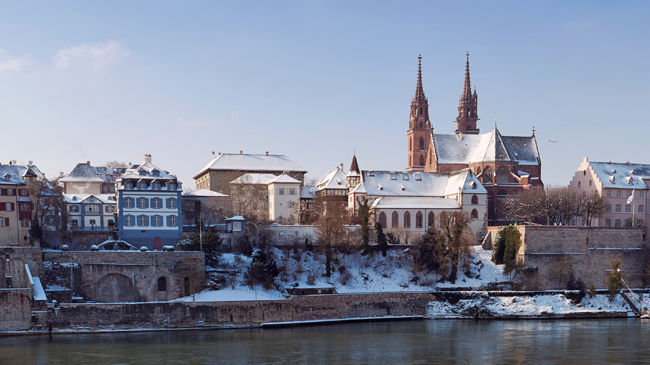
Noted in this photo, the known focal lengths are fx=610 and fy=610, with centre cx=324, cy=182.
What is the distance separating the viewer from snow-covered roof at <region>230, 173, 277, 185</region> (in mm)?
69175

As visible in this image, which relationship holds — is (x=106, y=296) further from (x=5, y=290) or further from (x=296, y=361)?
(x=296, y=361)

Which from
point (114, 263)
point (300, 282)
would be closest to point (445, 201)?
point (300, 282)

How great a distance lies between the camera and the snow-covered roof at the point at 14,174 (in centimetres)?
5084

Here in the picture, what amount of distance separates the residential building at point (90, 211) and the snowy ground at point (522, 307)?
3285 centimetres

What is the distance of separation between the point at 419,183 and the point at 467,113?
2830cm

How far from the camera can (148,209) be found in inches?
2120

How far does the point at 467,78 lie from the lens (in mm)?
96688

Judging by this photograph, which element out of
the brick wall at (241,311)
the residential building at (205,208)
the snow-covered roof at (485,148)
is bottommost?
the brick wall at (241,311)

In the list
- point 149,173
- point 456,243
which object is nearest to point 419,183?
point 456,243

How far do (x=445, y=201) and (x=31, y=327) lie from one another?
42.8 metres

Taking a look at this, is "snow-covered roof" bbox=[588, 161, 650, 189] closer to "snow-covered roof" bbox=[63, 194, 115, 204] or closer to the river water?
the river water

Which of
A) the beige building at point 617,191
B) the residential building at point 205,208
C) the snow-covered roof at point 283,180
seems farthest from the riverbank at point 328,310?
the snow-covered roof at point 283,180

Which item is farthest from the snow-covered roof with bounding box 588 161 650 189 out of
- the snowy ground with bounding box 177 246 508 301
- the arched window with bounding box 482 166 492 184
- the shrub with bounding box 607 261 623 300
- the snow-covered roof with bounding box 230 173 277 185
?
the snow-covered roof with bounding box 230 173 277 185

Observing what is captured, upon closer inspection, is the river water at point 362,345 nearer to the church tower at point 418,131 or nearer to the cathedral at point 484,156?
the cathedral at point 484,156
